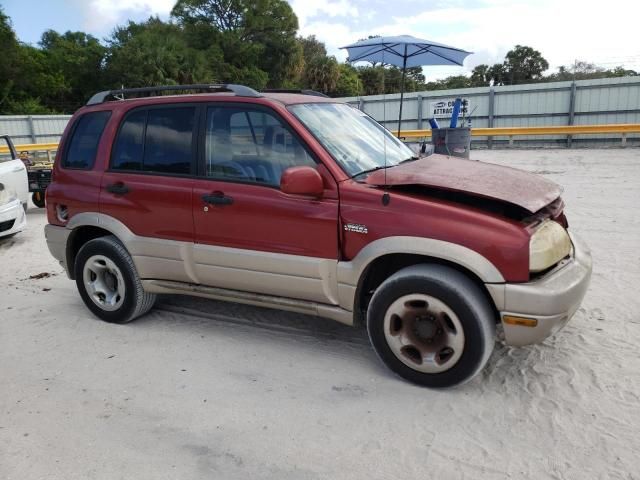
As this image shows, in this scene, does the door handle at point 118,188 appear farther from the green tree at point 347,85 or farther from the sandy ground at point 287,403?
the green tree at point 347,85

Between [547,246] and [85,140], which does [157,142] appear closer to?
[85,140]

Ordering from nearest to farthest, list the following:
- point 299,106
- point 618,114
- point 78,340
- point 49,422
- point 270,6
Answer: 1. point 49,422
2. point 299,106
3. point 78,340
4. point 618,114
5. point 270,6

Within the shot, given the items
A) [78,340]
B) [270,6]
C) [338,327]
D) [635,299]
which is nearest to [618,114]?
[635,299]

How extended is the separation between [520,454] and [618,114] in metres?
20.8

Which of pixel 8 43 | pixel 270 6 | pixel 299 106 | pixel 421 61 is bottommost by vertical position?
pixel 299 106

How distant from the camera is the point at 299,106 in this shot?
3.90 metres

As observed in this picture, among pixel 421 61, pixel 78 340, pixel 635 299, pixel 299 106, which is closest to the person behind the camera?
pixel 299 106

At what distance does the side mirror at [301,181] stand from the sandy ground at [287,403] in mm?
1259

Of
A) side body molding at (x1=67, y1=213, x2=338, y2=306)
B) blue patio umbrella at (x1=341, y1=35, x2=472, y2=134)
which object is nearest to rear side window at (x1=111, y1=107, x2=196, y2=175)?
side body molding at (x1=67, y1=213, x2=338, y2=306)

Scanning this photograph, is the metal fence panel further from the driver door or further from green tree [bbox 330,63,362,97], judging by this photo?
green tree [bbox 330,63,362,97]

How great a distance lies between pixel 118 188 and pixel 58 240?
34.4 inches

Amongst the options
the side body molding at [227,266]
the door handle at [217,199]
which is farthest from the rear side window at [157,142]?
the side body molding at [227,266]

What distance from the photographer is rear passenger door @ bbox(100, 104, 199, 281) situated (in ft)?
13.3

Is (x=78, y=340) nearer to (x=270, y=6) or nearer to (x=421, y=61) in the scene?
(x=421, y=61)
